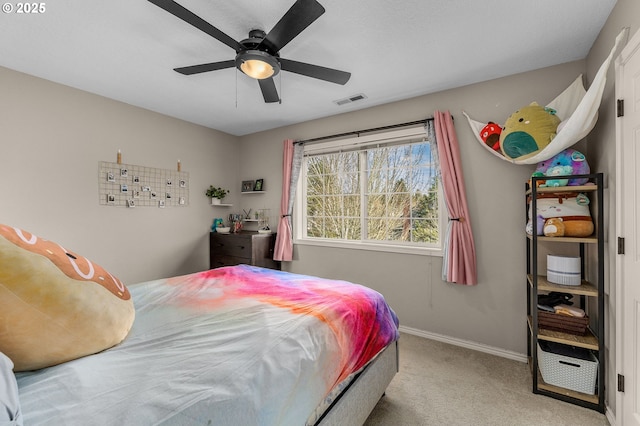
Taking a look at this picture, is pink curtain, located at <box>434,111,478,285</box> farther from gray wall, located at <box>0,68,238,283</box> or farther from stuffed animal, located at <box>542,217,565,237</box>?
gray wall, located at <box>0,68,238,283</box>

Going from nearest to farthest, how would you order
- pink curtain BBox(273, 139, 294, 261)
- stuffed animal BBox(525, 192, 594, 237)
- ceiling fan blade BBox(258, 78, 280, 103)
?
stuffed animal BBox(525, 192, 594, 237) → ceiling fan blade BBox(258, 78, 280, 103) → pink curtain BBox(273, 139, 294, 261)

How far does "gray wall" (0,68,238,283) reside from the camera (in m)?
2.52

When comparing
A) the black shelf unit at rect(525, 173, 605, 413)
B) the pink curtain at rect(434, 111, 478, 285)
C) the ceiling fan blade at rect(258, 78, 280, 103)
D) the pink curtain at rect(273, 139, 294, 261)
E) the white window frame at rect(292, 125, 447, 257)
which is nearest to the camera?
the black shelf unit at rect(525, 173, 605, 413)

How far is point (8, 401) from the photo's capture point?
25.0 inches

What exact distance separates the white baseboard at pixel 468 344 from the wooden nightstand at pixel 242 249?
194cm

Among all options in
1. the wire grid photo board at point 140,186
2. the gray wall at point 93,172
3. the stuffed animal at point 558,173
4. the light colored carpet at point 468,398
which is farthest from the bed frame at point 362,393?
the wire grid photo board at point 140,186

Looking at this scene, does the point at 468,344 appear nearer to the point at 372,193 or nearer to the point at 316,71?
the point at 372,193

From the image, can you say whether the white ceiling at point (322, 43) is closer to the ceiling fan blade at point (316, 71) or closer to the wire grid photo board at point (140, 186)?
the ceiling fan blade at point (316, 71)

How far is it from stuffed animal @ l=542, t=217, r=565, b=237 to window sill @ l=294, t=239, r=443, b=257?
0.97 m

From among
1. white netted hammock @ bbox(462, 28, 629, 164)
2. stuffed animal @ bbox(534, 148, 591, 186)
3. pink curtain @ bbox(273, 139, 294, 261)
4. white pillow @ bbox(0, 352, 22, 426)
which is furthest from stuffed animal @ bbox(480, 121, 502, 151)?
white pillow @ bbox(0, 352, 22, 426)

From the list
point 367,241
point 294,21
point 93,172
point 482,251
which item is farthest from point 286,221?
point 294,21

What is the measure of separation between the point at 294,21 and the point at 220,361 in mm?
1653

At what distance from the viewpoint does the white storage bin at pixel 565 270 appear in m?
1.95

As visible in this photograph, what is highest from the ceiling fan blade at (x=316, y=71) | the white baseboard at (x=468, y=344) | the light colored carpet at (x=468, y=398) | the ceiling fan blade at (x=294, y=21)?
the ceiling fan blade at (x=294, y=21)
